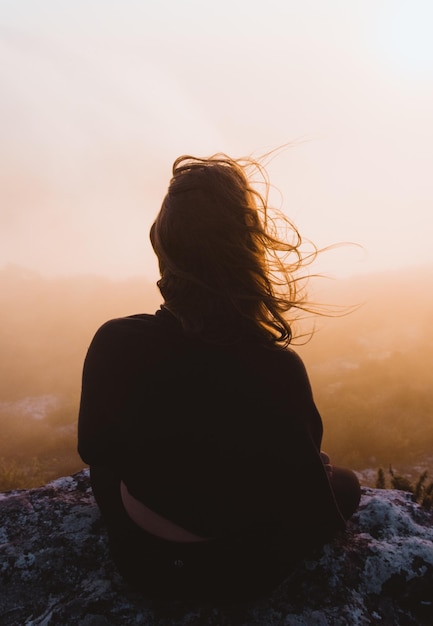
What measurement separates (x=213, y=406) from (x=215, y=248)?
2.22ft

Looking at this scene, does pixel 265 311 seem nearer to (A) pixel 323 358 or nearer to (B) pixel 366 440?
(B) pixel 366 440

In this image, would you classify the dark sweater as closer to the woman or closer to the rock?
the woman

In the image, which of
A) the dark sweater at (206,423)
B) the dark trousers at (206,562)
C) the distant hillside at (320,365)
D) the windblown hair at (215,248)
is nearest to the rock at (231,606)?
the dark trousers at (206,562)

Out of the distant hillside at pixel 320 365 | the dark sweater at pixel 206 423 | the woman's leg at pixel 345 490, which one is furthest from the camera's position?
the distant hillside at pixel 320 365

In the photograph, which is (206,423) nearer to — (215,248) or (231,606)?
(215,248)

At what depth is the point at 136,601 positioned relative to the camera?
2127 mm

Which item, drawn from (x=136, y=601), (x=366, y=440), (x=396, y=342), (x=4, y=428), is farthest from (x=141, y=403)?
(x=396, y=342)

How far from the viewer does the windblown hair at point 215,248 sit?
1.64 m

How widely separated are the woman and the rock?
285mm

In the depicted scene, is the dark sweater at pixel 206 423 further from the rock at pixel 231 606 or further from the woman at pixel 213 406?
the rock at pixel 231 606

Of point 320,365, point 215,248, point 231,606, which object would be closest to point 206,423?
point 215,248

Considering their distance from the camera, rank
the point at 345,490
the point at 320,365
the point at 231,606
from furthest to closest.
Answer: the point at 320,365 → the point at 345,490 → the point at 231,606

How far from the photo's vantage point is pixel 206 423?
64.0 inches

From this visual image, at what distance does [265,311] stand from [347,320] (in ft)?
97.9
